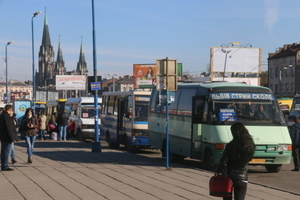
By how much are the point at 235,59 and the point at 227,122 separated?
1744 inches

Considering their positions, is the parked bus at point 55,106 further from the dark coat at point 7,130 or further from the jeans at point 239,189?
the jeans at point 239,189

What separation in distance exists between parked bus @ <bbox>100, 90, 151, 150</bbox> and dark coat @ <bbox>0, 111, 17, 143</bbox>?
9.76m

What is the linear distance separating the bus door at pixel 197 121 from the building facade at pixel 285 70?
75.6 m

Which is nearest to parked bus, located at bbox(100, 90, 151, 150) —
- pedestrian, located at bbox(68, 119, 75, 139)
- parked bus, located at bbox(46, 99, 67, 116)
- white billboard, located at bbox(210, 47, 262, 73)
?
pedestrian, located at bbox(68, 119, 75, 139)

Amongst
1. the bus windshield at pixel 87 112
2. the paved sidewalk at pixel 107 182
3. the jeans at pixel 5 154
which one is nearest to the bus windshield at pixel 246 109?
the paved sidewalk at pixel 107 182

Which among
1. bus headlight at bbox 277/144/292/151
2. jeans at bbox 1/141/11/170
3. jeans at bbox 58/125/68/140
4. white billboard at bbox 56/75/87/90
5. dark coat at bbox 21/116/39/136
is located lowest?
jeans at bbox 58/125/68/140

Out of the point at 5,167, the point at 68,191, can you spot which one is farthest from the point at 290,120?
the point at 68,191

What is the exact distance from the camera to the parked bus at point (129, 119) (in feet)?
87.4

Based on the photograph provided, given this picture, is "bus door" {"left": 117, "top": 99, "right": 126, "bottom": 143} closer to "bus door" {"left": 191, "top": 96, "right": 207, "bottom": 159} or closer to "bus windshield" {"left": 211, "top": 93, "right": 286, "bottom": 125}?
"bus door" {"left": 191, "top": 96, "right": 207, "bottom": 159}

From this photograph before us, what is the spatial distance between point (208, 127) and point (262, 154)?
5.69ft

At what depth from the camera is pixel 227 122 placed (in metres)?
17.6

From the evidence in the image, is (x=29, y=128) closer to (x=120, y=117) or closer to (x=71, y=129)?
(x=120, y=117)

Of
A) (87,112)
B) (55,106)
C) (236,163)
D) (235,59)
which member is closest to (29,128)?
(236,163)

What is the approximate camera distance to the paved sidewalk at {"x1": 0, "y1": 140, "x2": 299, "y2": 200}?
12.2 m
